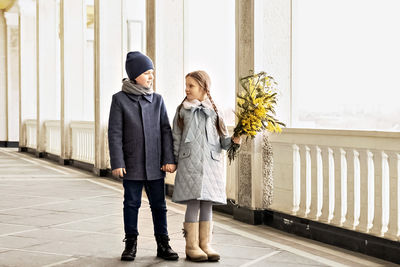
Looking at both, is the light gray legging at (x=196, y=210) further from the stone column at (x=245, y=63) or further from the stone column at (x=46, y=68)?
the stone column at (x=46, y=68)

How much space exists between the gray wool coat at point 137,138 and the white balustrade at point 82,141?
6630 millimetres

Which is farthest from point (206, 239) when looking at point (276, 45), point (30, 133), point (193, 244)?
point (30, 133)

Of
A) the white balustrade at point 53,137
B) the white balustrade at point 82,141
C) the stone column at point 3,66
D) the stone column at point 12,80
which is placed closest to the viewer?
the white balustrade at point 82,141

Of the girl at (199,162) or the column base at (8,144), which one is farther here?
the column base at (8,144)

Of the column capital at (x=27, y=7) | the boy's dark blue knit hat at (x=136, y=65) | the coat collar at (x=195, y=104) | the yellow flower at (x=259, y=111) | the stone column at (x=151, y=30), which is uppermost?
the column capital at (x=27, y=7)

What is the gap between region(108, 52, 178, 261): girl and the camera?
144 inches

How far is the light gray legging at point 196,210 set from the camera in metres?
3.67

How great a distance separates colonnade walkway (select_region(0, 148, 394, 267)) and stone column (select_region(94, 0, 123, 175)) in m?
2.27

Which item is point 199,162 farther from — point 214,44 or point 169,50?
point 169,50

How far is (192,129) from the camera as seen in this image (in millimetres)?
3662

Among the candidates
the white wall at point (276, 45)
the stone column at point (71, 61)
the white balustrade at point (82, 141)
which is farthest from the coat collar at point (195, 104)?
the stone column at point (71, 61)

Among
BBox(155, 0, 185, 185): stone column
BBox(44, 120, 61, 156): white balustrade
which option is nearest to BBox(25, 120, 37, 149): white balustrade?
BBox(44, 120, 61, 156): white balustrade

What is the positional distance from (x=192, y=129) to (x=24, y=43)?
44.8 feet

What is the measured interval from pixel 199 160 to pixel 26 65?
1360 centimetres
